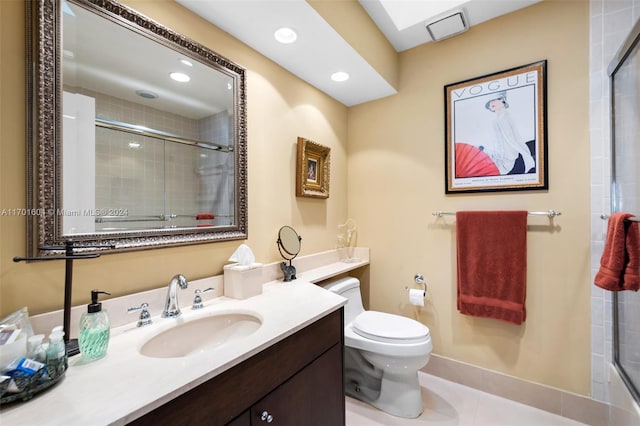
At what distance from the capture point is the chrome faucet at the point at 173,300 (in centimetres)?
115

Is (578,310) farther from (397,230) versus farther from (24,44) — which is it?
(24,44)

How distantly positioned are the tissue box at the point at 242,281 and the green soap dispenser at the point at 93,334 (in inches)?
22.8

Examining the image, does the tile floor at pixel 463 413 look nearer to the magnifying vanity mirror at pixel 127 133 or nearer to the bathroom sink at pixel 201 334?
the bathroom sink at pixel 201 334

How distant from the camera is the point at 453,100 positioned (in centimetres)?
202

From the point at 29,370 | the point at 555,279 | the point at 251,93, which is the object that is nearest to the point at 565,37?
the point at 555,279

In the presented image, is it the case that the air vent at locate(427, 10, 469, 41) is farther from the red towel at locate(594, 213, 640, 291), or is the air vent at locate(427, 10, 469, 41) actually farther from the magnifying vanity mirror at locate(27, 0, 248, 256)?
the red towel at locate(594, 213, 640, 291)

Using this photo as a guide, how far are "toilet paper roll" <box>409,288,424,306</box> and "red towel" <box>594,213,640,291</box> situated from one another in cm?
97

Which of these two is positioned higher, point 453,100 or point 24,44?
point 453,100

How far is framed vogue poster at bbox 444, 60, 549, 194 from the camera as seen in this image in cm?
174

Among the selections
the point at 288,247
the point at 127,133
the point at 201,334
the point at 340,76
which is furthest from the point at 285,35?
the point at 201,334

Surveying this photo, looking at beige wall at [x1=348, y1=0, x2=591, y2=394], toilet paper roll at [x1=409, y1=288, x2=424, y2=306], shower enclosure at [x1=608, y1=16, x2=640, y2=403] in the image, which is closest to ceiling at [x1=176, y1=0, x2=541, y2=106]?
beige wall at [x1=348, y1=0, x2=591, y2=394]

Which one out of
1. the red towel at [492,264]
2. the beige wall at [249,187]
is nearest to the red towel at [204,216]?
the beige wall at [249,187]

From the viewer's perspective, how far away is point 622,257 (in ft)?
4.10

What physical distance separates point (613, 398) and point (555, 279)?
0.63 meters
